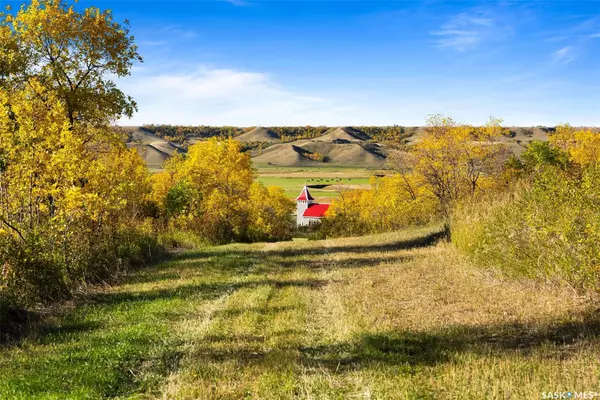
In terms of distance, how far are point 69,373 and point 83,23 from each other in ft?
53.2

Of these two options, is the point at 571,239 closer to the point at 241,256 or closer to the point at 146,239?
the point at 241,256

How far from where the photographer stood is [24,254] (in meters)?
10.9

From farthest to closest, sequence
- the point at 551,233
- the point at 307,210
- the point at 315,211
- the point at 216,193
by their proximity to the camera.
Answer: the point at 307,210
the point at 315,211
the point at 216,193
the point at 551,233

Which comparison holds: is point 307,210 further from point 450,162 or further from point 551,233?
point 551,233

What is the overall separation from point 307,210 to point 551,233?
372 ft

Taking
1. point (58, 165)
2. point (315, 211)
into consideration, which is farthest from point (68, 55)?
point (315, 211)

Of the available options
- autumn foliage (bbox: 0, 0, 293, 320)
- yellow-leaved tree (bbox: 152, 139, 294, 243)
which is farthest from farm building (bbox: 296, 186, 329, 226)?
autumn foliage (bbox: 0, 0, 293, 320)

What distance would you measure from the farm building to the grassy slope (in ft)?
343

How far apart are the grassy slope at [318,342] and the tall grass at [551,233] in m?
0.52

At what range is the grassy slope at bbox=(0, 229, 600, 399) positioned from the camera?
19.3ft

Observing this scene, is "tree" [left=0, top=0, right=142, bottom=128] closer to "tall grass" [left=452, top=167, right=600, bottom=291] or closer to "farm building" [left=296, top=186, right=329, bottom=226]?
"tall grass" [left=452, top=167, right=600, bottom=291]

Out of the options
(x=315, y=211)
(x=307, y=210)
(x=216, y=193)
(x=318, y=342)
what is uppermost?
(x=216, y=193)

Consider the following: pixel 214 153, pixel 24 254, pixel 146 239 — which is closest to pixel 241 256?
pixel 146 239

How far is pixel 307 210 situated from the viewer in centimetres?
12306
